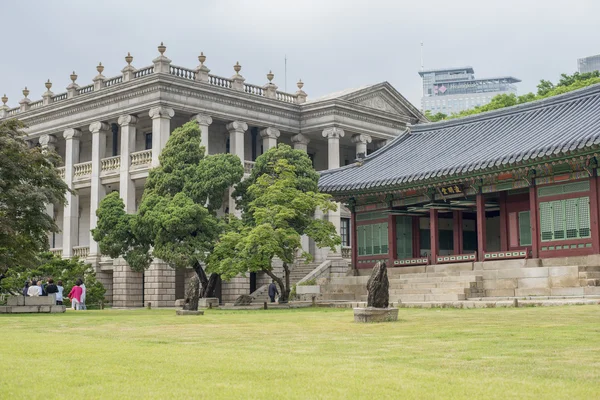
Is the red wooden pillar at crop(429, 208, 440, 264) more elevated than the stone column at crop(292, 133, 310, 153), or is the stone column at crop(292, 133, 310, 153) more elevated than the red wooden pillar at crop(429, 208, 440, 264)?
the stone column at crop(292, 133, 310, 153)

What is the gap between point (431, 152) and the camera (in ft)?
128

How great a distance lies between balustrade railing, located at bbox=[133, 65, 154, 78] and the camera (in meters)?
48.7

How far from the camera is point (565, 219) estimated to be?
30.6 meters

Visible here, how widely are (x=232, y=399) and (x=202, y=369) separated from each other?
2.29 metres

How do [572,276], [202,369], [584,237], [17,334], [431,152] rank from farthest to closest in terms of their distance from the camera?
[431,152] < [584,237] < [572,276] < [17,334] < [202,369]

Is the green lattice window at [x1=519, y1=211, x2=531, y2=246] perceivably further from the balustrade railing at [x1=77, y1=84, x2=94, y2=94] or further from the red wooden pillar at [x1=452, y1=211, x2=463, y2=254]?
the balustrade railing at [x1=77, y1=84, x2=94, y2=94]

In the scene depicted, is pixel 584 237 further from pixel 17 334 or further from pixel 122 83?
pixel 122 83

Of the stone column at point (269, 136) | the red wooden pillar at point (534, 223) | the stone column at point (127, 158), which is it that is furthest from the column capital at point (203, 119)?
the red wooden pillar at point (534, 223)

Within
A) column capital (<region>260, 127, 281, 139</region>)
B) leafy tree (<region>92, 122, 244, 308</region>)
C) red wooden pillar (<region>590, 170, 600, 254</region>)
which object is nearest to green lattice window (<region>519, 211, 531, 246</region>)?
red wooden pillar (<region>590, 170, 600, 254</region>)

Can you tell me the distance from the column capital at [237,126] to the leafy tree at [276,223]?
12.5m

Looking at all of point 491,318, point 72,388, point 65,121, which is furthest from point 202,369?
point 65,121

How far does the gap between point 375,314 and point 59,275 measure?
2975 centimetres

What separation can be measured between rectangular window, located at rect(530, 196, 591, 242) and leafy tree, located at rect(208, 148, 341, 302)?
918 centimetres

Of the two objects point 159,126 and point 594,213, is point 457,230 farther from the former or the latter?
point 159,126
